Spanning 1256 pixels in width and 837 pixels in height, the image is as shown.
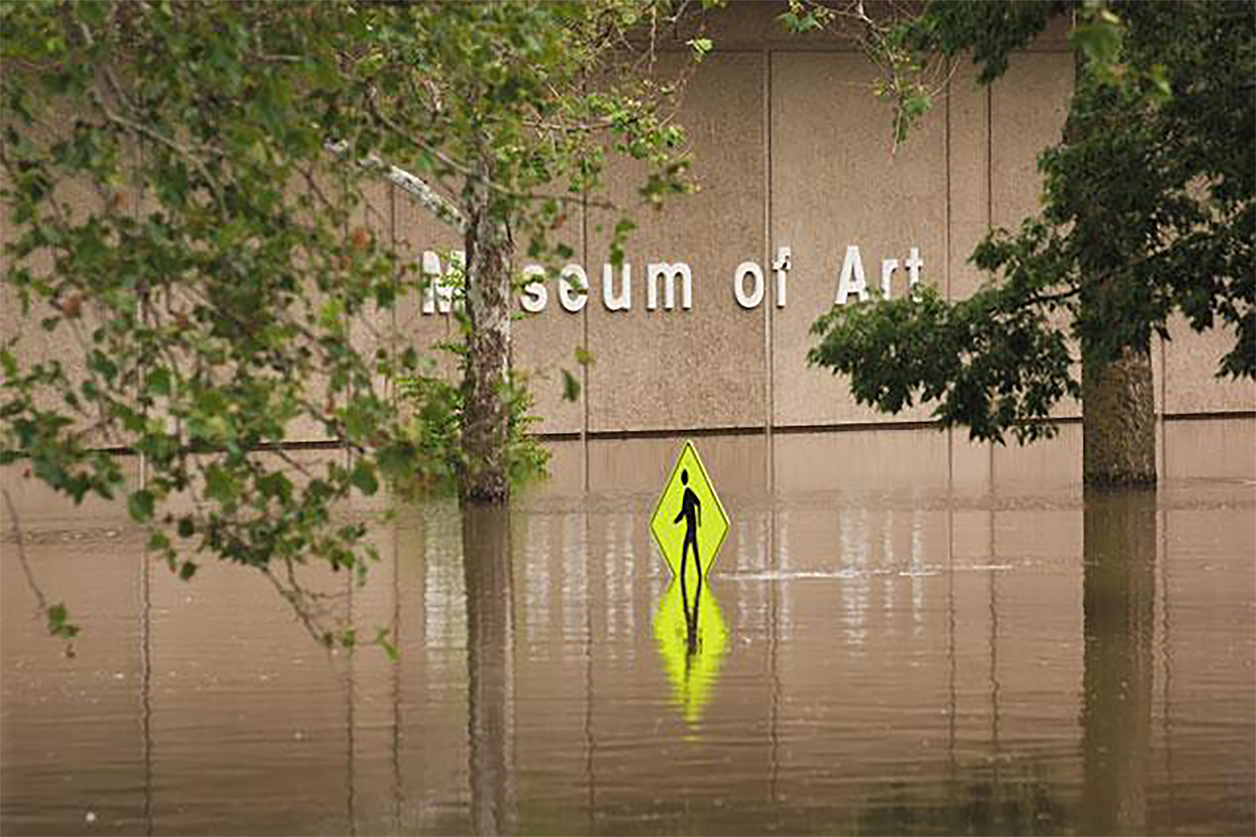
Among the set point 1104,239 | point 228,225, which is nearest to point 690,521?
point 1104,239

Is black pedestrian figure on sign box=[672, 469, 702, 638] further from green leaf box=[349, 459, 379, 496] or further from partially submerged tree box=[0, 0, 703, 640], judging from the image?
green leaf box=[349, 459, 379, 496]

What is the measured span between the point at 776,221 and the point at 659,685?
2495cm

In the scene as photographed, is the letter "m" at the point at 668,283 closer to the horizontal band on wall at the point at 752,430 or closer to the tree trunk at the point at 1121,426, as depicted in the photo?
the horizontal band on wall at the point at 752,430

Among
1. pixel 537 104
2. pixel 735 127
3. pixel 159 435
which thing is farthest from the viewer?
pixel 735 127

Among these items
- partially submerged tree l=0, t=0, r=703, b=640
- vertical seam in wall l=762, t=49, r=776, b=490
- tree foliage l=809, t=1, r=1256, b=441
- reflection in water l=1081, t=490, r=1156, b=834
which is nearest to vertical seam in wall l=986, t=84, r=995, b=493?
vertical seam in wall l=762, t=49, r=776, b=490

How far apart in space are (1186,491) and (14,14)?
21.2 m

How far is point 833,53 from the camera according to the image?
4097 cm

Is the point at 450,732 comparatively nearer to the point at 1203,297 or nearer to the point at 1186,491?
the point at 1203,297

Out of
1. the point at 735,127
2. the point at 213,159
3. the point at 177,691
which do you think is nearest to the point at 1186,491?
the point at 735,127

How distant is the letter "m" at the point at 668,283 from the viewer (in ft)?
132

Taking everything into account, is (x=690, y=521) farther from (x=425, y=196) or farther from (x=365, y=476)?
(x=365, y=476)

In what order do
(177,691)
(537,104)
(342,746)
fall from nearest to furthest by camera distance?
(537,104), (342,746), (177,691)

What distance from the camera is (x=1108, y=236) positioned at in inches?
713

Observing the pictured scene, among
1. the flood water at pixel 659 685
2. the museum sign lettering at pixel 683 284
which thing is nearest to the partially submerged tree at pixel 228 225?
the flood water at pixel 659 685
